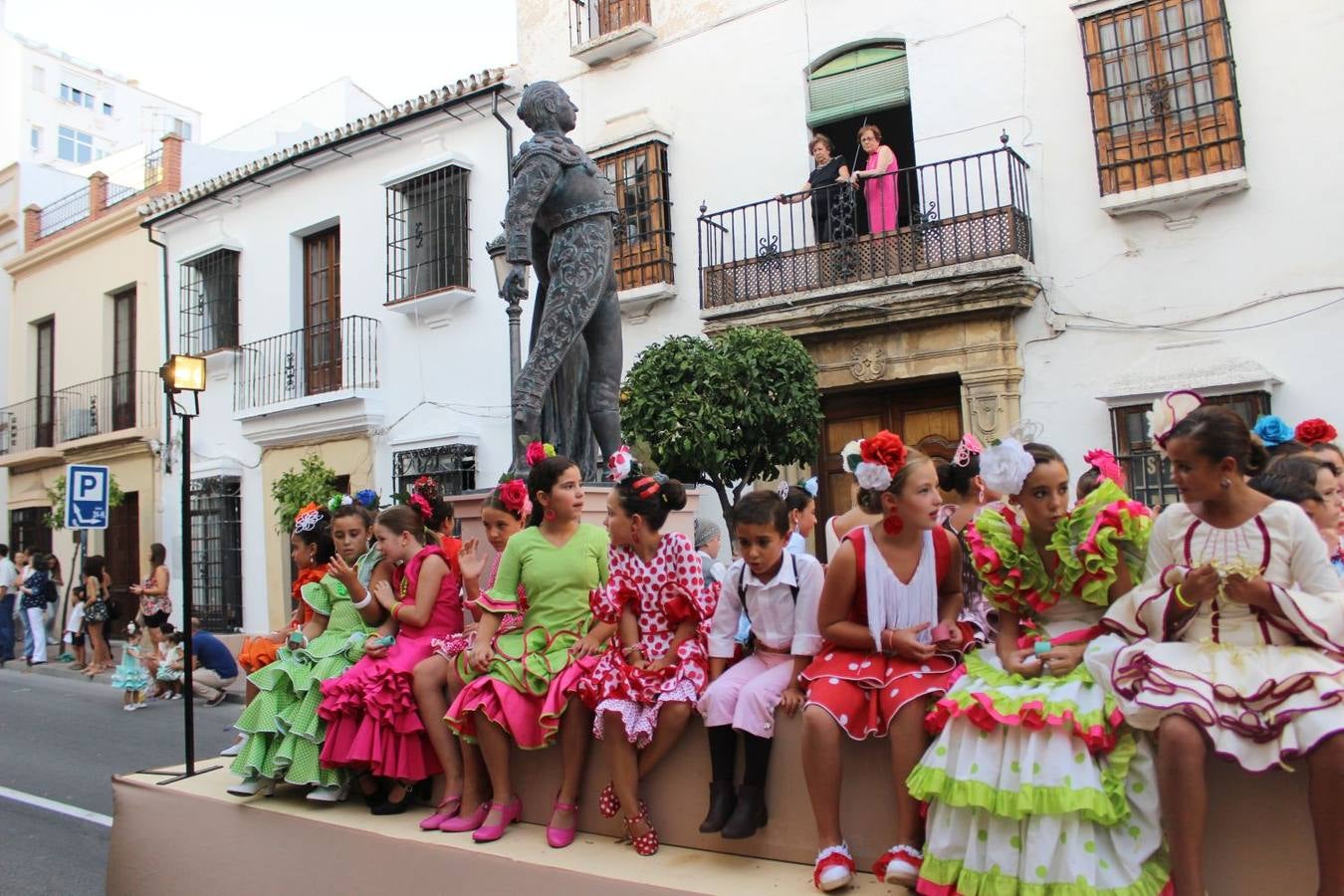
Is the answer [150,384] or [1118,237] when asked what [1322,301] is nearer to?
[1118,237]

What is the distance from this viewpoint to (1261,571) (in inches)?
96.9

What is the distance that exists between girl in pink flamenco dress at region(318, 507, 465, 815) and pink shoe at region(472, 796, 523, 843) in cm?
43

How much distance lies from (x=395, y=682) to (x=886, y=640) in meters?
1.90

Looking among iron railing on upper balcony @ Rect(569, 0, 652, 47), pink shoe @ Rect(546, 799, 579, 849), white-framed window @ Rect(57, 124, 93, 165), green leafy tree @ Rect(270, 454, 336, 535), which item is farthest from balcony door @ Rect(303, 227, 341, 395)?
white-framed window @ Rect(57, 124, 93, 165)

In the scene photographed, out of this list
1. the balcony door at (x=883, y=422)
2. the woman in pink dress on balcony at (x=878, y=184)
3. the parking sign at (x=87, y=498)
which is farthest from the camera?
the parking sign at (x=87, y=498)

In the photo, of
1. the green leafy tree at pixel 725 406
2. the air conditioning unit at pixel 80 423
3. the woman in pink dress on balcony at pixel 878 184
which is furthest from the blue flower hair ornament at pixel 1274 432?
the air conditioning unit at pixel 80 423

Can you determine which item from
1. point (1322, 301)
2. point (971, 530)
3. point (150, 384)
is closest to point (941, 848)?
point (971, 530)

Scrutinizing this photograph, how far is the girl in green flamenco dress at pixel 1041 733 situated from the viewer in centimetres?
236

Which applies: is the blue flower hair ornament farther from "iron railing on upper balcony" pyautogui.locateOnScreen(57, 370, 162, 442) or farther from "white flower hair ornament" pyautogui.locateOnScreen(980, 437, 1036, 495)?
"iron railing on upper balcony" pyautogui.locateOnScreen(57, 370, 162, 442)

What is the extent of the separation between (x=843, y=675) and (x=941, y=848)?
1.83ft

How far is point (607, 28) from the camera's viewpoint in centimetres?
1244

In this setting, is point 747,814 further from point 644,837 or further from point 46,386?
point 46,386

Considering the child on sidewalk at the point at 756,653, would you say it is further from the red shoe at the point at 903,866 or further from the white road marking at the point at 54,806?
the white road marking at the point at 54,806

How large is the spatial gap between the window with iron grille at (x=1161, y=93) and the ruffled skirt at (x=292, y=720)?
25.0ft
